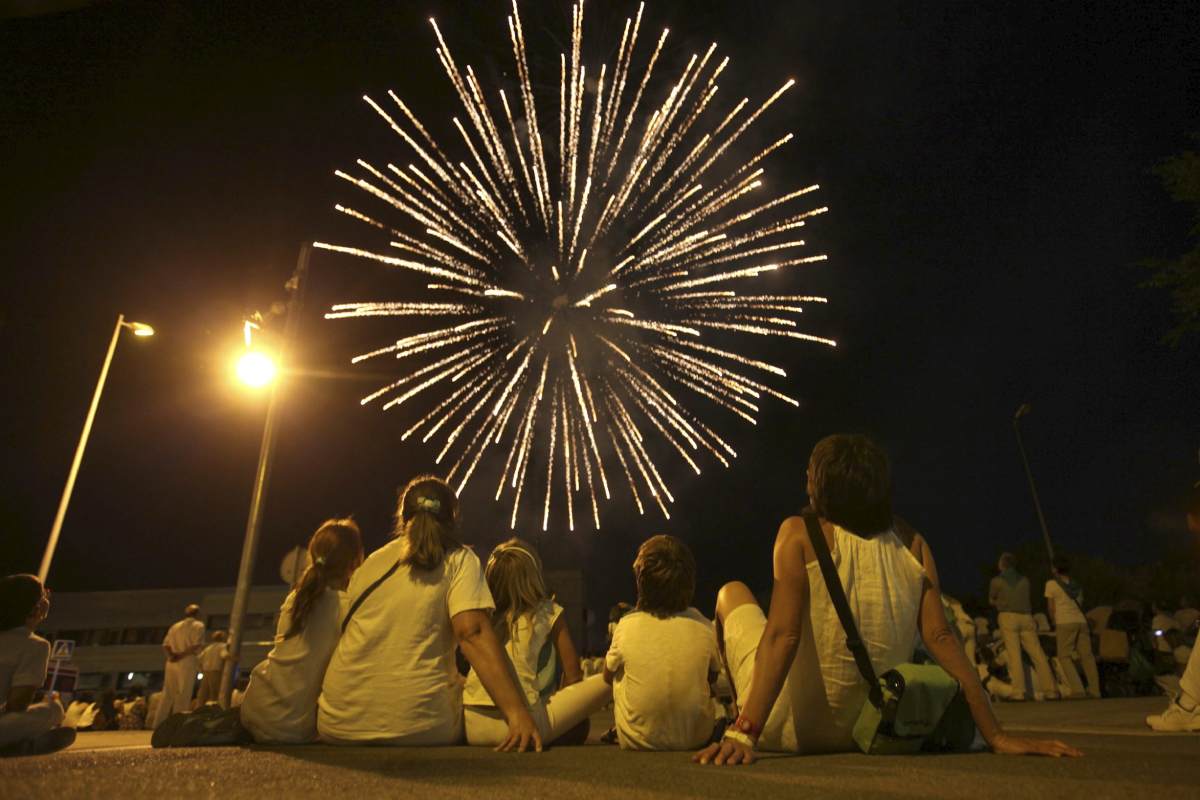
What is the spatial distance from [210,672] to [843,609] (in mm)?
12747

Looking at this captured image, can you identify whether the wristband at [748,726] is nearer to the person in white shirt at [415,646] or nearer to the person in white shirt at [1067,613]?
the person in white shirt at [415,646]

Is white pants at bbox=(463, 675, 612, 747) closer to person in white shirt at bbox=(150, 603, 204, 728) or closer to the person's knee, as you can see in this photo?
the person's knee

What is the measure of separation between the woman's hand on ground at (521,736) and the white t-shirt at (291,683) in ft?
4.33

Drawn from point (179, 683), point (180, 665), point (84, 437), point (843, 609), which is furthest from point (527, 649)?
point (84, 437)

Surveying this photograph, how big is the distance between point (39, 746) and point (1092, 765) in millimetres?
5704

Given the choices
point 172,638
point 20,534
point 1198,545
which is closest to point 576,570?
point 20,534

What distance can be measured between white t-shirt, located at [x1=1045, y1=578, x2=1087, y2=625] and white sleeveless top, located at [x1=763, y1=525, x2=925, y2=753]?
9177 mm

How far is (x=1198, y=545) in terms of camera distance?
527 centimetres

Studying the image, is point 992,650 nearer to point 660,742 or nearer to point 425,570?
point 660,742

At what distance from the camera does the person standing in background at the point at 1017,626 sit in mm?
10781

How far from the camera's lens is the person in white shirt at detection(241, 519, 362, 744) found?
441 centimetres

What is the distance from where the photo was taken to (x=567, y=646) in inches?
213

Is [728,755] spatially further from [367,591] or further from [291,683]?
[291,683]

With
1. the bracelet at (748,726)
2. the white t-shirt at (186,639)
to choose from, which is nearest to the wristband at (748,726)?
the bracelet at (748,726)
